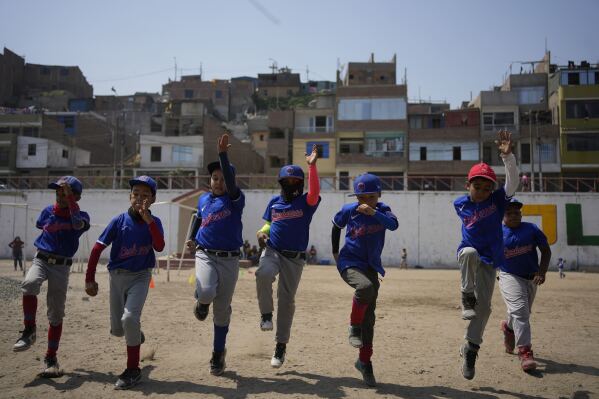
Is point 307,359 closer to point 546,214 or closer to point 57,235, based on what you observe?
point 57,235

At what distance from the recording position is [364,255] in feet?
16.9

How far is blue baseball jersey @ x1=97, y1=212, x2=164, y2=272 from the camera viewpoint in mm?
4992

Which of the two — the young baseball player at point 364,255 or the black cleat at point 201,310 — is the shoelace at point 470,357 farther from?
the black cleat at point 201,310

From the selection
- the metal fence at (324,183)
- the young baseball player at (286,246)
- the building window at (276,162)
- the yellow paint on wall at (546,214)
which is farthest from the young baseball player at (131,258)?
the building window at (276,162)

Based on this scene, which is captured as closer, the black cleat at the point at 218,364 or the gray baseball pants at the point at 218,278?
the black cleat at the point at 218,364

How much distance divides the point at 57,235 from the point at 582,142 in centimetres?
4855

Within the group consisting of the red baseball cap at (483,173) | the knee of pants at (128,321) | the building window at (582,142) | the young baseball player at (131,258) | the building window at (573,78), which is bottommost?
the knee of pants at (128,321)

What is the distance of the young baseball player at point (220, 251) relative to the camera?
5.11 metres

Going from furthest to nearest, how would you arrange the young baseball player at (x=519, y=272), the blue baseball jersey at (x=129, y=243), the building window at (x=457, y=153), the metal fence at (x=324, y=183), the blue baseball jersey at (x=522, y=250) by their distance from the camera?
the building window at (x=457, y=153) < the metal fence at (x=324, y=183) < the blue baseball jersey at (x=522, y=250) < the young baseball player at (x=519, y=272) < the blue baseball jersey at (x=129, y=243)

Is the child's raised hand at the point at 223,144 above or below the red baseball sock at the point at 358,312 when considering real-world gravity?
above

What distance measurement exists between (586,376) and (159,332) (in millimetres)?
5947

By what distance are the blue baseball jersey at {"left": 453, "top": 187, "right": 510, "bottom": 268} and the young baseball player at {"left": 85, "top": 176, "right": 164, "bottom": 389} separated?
11.7ft

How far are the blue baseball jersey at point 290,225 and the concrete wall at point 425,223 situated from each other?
2348 centimetres

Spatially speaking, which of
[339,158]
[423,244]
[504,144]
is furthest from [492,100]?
[504,144]
